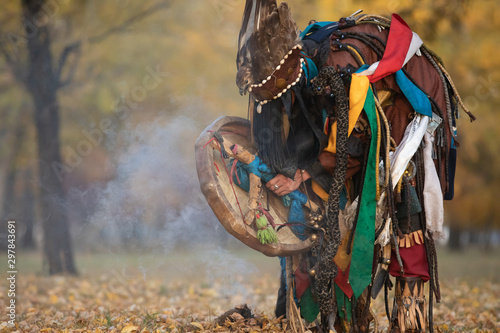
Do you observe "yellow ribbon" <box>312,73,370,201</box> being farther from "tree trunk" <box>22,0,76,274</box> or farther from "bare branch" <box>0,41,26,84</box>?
"bare branch" <box>0,41,26,84</box>

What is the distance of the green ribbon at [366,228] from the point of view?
11.1 feet

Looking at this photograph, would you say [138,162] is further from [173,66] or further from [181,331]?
[173,66]

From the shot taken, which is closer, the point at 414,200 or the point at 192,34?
the point at 414,200

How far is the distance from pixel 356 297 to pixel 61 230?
248 inches

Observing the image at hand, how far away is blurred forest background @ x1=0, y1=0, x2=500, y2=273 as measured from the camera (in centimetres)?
768

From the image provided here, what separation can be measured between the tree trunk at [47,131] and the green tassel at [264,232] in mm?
5670

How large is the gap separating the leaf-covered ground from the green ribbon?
80 centimetres

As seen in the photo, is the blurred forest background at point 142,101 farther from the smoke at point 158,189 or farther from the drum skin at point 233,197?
the drum skin at point 233,197

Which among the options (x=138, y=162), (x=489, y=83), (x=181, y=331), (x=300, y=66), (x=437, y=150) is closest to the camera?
(x=300, y=66)

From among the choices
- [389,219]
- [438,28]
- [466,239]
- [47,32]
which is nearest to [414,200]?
[389,219]

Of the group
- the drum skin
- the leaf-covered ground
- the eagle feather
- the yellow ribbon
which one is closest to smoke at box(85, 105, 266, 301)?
the leaf-covered ground

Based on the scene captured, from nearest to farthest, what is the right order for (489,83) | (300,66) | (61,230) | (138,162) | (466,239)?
(300,66)
(138,162)
(61,230)
(489,83)
(466,239)

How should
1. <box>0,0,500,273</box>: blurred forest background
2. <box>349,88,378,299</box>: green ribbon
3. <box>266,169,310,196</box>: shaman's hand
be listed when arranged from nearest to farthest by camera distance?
<box>349,88,378,299</box>: green ribbon
<box>266,169,310,196</box>: shaman's hand
<box>0,0,500,273</box>: blurred forest background

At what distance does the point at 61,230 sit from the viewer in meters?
8.48
